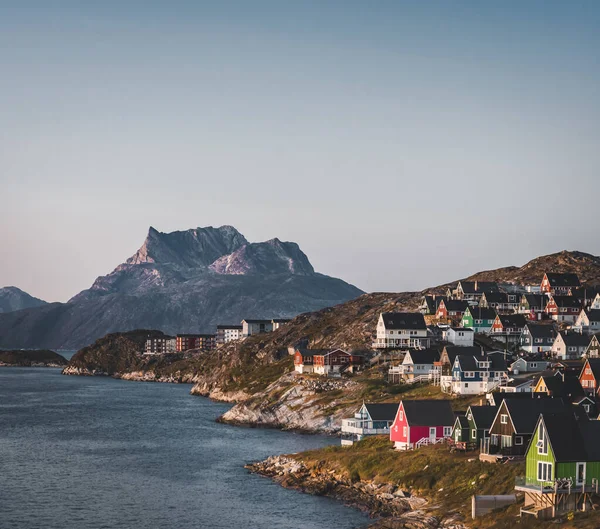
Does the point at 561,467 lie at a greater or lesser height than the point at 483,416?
lesser

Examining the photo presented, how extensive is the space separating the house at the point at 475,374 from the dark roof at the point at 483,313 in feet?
170

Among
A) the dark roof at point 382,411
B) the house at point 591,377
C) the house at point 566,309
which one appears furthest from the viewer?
the house at point 566,309

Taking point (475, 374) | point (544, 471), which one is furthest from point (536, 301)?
point (544, 471)

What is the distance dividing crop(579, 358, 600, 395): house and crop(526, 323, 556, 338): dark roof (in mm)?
48687

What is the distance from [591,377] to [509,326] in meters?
67.1

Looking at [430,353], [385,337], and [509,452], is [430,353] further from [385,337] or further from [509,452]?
[509,452]

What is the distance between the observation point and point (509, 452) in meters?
84.2

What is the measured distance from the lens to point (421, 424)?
101 m

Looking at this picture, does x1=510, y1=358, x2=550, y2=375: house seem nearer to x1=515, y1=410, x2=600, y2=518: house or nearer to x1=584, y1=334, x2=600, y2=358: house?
x1=584, y1=334, x2=600, y2=358: house

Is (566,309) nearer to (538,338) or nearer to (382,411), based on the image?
(538,338)

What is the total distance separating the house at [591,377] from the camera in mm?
112519

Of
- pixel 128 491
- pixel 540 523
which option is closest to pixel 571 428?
pixel 540 523

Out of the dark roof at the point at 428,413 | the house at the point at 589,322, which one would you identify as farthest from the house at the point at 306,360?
the dark roof at the point at 428,413

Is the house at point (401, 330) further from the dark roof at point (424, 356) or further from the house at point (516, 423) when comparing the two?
the house at point (516, 423)
